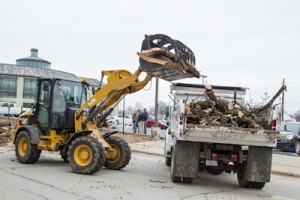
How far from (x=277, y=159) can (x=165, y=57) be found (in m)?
9.53

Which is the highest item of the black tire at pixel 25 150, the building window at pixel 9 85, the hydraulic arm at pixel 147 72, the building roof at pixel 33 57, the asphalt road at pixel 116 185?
the building roof at pixel 33 57

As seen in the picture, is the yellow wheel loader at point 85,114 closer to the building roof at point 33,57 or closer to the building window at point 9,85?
the building window at point 9,85

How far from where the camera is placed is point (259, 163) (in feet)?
32.0

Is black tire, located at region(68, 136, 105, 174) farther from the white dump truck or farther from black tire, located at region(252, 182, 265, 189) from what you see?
black tire, located at region(252, 182, 265, 189)

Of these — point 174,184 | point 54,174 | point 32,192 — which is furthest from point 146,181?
point 32,192

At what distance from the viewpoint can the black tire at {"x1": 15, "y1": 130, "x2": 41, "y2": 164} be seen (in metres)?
11.9

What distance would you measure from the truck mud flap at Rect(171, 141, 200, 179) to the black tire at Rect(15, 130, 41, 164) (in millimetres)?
4427

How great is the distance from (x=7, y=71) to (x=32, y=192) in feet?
237

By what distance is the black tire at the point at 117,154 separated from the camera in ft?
39.1

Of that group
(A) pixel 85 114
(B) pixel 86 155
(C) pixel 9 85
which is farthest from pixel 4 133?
(C) pixel 9 85

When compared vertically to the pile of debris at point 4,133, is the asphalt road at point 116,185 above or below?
below

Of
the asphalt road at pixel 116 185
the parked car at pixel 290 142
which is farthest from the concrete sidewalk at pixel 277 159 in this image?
the parked car at pixel 290 142

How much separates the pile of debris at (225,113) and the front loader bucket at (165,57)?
0.89m

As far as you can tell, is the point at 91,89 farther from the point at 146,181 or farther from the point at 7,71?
the point at 7,71
